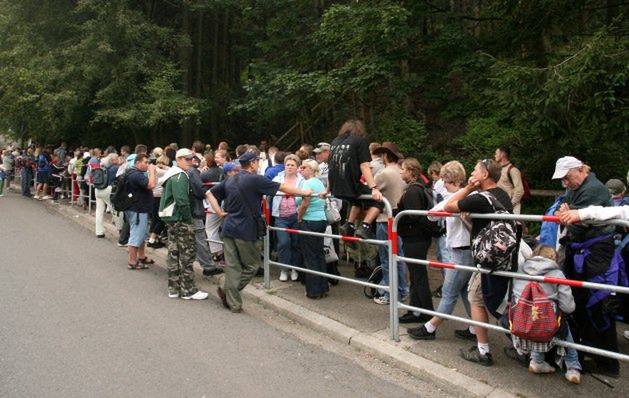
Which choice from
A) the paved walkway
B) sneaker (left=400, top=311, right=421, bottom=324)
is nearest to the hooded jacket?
the paved walkway

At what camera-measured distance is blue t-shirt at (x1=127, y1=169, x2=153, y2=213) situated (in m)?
9.40

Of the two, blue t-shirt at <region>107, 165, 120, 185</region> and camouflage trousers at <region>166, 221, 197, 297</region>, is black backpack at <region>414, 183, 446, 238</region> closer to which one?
camouflage trousers at <region>166, 221, 197, 297</region>

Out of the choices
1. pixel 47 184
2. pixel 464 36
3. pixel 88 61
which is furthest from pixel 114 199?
pixel 47 184

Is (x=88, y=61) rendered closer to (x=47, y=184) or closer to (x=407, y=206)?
(x=47, y=184)

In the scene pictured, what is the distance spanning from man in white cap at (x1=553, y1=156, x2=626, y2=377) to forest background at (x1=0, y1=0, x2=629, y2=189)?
3.45 meters

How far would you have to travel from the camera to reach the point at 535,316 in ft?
13.5

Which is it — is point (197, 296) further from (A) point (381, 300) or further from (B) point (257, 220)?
(A) point (381, 300)

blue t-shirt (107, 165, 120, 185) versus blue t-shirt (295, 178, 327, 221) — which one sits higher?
blue t-shirt (107, 165, 120, 185)

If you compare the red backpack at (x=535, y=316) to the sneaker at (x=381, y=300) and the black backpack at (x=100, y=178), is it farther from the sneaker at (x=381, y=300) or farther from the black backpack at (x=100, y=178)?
the black backpack at (x=100, y=178)

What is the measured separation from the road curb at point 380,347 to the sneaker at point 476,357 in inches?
10.4

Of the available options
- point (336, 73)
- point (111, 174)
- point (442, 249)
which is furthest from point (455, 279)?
point (111, 174)

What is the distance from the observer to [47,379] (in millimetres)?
4719

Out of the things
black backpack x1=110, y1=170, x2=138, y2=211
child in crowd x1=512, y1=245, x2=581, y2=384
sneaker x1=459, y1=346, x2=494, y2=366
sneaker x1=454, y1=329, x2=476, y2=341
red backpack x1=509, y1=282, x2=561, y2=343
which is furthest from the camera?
black backpack x1=110, y1=170, x2=138, y2=211

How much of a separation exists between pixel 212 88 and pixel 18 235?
43.7ft
